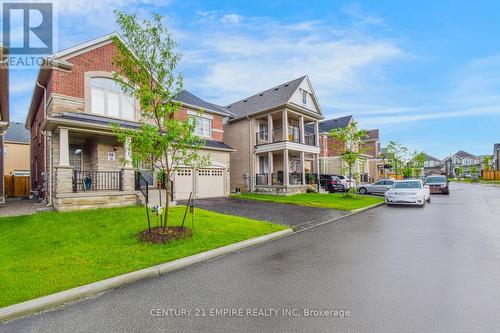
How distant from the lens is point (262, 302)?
13.4ft

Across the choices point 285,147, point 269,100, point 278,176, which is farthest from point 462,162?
point 285,147

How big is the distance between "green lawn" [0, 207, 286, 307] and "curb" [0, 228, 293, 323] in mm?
172

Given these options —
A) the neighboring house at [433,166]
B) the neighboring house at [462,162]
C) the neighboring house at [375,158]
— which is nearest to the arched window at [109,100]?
the neighboring house at [375,158]

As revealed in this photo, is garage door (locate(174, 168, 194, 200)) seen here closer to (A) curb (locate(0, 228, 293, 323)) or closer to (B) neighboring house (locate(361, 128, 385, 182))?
(A) curb (locate(0, 228, 293, 323))

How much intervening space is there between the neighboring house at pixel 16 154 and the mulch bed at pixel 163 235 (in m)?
28.4

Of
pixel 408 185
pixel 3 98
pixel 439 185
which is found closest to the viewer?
pixel 3 98

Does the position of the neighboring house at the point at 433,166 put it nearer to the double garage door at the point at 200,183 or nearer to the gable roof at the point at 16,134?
the double garage door at the point at 200,183

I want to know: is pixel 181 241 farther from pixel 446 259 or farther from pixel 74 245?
pixel 446 259

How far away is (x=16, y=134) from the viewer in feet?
94.0

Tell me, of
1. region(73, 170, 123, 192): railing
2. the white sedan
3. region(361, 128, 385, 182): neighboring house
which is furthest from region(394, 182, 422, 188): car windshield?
region(361, 128, 385, 182): neighboring house

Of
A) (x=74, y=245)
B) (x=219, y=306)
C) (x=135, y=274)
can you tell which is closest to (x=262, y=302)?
(x=219, y=306)

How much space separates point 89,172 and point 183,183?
6.11 meters

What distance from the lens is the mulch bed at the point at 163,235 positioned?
23.3 ft

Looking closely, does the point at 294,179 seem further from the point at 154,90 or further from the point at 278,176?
the point at 154,90
